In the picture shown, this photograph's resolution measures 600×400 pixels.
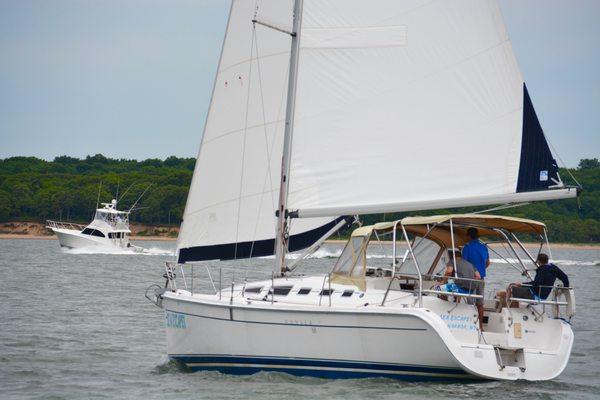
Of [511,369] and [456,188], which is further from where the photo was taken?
[456,188]

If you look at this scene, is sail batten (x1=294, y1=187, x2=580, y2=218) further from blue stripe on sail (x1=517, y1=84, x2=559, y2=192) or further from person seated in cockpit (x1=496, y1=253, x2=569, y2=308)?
person seated in cockpit (x1=496, y1=253, x2=569, y2=308)

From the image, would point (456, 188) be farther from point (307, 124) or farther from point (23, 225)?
point (23, 225)

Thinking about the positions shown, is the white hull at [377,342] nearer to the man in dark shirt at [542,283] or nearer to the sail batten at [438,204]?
the man in dark shirt at [542,283]

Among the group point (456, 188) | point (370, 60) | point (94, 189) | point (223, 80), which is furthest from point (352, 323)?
point (94, 189)

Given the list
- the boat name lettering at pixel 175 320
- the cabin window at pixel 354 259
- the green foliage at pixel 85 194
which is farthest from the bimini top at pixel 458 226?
the green foliage at pixel 85 194

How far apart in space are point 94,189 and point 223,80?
110282mm

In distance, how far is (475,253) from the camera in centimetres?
1850

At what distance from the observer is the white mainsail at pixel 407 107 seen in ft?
63.4

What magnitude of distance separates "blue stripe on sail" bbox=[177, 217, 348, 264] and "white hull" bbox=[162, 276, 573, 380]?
182 cm

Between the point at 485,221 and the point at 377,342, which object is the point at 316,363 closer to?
the point at 377,342

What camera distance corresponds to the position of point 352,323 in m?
17.3

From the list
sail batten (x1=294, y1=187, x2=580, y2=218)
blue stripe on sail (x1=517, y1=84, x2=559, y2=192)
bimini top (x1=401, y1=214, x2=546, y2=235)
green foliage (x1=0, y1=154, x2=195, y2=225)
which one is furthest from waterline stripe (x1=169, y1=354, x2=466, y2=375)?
green foliage (x1=0, y1=154, x2=195, y2=225)

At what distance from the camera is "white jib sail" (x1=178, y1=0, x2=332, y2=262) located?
2100cm

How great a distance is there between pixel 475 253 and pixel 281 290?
329 centimetres
